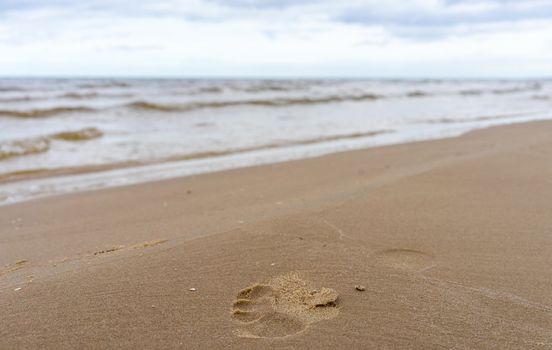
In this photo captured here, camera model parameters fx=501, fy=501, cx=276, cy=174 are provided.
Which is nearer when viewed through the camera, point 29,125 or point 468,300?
point 468,300

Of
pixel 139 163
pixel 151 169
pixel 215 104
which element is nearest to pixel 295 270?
pixel 151 169

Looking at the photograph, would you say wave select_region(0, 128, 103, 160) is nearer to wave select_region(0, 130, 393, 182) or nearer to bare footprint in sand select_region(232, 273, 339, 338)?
wave select_region(0, 130, 393, 182)

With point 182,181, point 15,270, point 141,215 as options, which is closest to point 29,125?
point 182,181

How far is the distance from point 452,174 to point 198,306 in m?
4.26

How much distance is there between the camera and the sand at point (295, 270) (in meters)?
2.37

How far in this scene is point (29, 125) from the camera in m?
15.6

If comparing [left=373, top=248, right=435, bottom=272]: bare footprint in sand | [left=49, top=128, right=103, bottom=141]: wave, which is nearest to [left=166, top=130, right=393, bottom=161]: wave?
[left=49, top=128, right=103, bottom=141]: wave

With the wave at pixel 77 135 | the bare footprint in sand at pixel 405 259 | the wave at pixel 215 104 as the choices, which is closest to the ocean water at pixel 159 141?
the wave at pixel 77 135

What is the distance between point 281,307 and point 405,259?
104 centimetres

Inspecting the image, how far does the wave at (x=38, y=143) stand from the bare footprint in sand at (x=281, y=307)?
28.3 feet

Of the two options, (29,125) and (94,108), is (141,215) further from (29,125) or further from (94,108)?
(94,108)

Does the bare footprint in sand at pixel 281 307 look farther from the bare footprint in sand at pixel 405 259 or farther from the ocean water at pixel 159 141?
the ocean water at pixel 159 141

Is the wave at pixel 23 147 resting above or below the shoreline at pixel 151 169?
above

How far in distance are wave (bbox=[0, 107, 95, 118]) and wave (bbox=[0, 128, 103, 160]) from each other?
6304 millimetres
